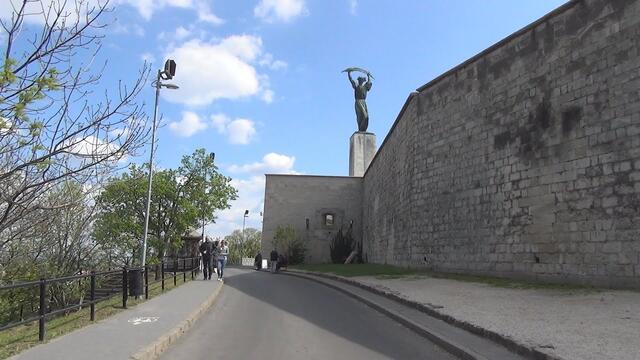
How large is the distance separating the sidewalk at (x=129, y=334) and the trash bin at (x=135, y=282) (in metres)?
0.39

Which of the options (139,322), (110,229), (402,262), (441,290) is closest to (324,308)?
(441,290)

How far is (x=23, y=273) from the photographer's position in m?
17.3

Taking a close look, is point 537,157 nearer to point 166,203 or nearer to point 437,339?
point 437,339

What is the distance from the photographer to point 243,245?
80688 mm

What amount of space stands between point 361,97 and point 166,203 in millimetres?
24130

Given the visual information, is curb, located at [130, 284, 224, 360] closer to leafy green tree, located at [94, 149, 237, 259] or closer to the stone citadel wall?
the stone citadel wall

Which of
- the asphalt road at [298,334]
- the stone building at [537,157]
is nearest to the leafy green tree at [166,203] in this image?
the stone building at [537,157]

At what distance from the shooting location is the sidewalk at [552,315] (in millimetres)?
6965

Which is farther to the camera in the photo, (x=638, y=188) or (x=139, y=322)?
(x=638, y=188)

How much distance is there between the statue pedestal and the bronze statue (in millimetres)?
762

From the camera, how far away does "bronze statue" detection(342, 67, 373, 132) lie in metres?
49.0

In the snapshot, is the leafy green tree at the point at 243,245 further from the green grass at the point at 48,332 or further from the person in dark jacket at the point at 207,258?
the green grass at the point at 48,332

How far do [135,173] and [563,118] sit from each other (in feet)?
75.8

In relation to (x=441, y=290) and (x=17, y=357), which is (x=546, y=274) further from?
(x=17, y=357)
